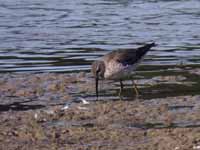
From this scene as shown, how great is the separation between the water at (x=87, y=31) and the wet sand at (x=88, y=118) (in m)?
2.32

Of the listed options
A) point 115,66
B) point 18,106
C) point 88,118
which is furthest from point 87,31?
point 88,118

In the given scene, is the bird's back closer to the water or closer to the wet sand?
the wet sand

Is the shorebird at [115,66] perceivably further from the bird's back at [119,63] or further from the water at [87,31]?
the water at [87,31]

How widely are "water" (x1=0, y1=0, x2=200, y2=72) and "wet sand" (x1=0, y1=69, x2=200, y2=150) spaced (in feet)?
7.60

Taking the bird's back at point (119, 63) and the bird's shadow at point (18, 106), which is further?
the bird's back at point (119, 63)

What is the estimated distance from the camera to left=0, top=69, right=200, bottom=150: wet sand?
8.51 m

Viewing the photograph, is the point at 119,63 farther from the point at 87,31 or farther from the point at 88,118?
the point at 87,31

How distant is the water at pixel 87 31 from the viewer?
15823 millimetres

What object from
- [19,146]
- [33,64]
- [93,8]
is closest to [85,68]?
Answer: [33,64]

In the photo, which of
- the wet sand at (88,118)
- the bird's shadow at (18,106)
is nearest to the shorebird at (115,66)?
the wet sand at (88,118)

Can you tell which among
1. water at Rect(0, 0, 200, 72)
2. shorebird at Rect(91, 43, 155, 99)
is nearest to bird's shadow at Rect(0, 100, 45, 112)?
shorebird at Rect(91, 43, 155, 99)

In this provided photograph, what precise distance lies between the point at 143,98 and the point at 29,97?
5.79 ft

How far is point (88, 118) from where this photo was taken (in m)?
9.93

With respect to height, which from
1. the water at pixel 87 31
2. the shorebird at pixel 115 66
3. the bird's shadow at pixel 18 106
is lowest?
the water at pixel 87 31
